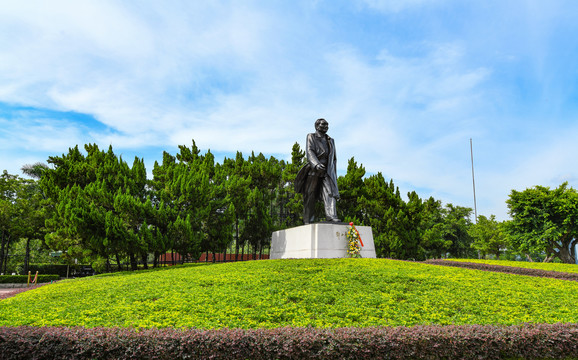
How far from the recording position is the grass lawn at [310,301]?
483cm

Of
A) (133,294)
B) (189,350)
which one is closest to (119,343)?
(189,350)

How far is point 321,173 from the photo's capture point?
10828mm

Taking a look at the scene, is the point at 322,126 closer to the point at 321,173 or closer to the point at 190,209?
the point at 321,173

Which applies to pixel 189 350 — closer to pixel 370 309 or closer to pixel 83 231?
pixel 370 309

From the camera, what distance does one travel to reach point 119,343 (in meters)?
3.63

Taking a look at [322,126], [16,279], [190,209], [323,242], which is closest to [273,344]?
[323,242]

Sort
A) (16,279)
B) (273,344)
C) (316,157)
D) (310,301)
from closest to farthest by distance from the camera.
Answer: (273,344), (310,301), (316,157), (16,279)

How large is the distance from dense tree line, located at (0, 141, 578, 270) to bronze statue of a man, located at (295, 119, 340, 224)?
4.52 meters

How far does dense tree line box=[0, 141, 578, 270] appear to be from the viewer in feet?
42.1

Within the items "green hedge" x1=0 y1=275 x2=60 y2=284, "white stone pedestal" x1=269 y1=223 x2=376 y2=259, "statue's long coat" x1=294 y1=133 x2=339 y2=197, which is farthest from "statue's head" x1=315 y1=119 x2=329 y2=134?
"green hedge" x1=0 y1=275 x2=60 y2=284

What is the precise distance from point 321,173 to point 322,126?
1350 mm

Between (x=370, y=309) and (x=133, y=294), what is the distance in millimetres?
3940

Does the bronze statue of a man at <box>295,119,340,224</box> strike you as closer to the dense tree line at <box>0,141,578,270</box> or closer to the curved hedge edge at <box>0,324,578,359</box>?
the dense tree line at <box>0,141,578,270</box>

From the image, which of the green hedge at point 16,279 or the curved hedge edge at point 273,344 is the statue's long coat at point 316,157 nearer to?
the curved hedge edge at point 273,344
